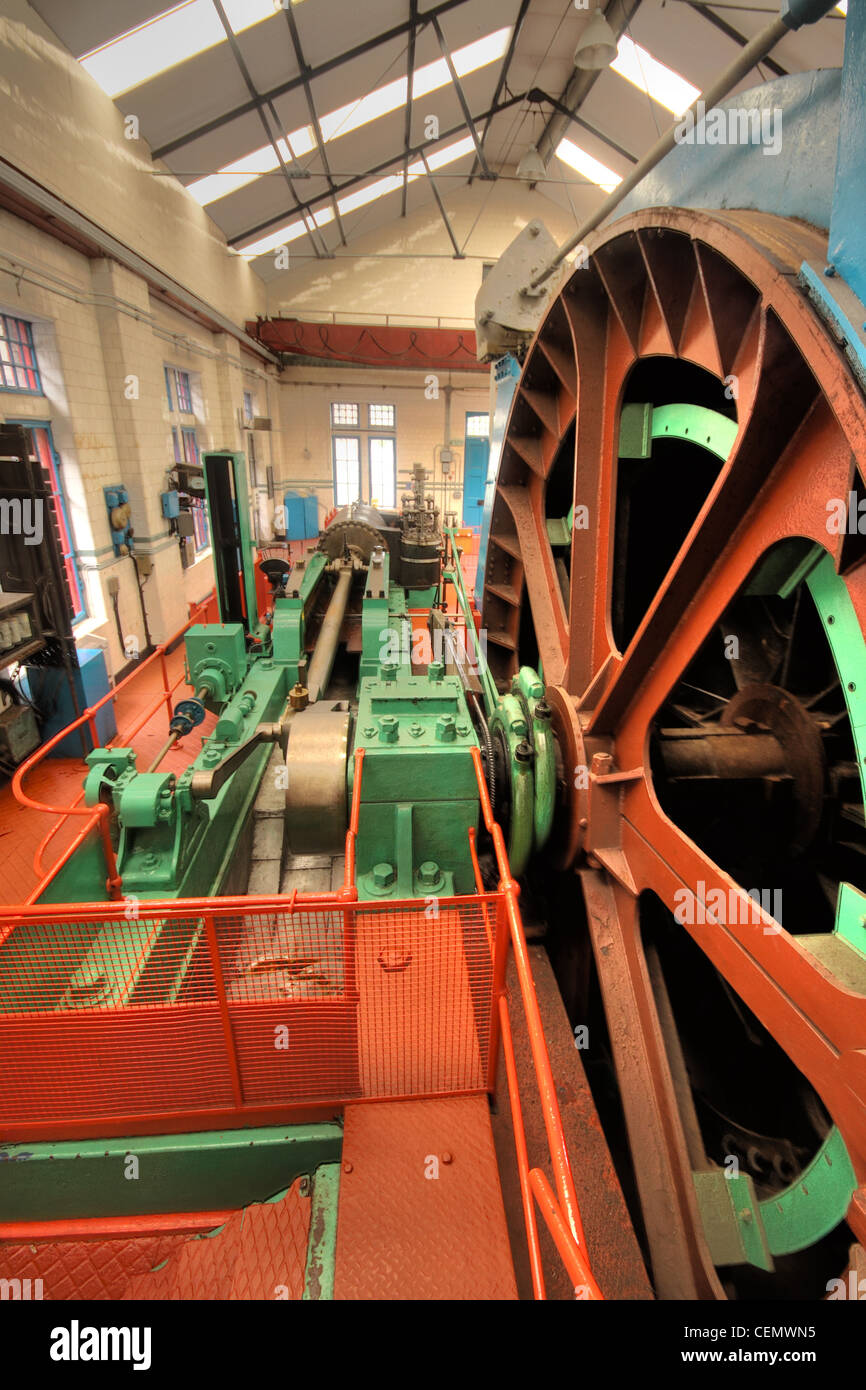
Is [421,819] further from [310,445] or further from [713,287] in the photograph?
[310,445]

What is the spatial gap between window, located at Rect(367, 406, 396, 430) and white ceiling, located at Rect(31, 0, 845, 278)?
6.21 m

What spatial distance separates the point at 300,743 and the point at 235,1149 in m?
1.61

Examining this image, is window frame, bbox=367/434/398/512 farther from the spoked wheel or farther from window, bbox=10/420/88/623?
the spoked wheel

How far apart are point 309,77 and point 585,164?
26.4ft

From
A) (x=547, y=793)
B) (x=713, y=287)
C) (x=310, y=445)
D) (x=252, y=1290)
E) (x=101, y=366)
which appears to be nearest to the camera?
(x=713, y=287)

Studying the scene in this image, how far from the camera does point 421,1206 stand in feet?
6.84

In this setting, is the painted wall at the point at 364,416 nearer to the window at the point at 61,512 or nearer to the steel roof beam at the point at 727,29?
the steel roof beam at the point at 727,29

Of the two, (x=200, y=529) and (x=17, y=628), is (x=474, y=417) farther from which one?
(x=17, y=628)

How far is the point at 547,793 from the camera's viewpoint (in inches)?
116

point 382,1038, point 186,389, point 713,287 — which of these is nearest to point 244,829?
point 382,1038

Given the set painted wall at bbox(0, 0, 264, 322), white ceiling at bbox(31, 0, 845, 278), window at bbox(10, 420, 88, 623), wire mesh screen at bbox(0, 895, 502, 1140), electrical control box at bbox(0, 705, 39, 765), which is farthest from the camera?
white ceiling at bbox(31, 0, 845, 278)

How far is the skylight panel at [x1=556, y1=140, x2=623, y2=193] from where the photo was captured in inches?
543

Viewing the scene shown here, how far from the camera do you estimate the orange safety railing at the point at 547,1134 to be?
1.36 meters

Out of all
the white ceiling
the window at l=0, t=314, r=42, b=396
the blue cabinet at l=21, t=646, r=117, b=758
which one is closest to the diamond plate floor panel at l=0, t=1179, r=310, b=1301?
the blue cabinet at l=21, t=646, r=117, b=758
